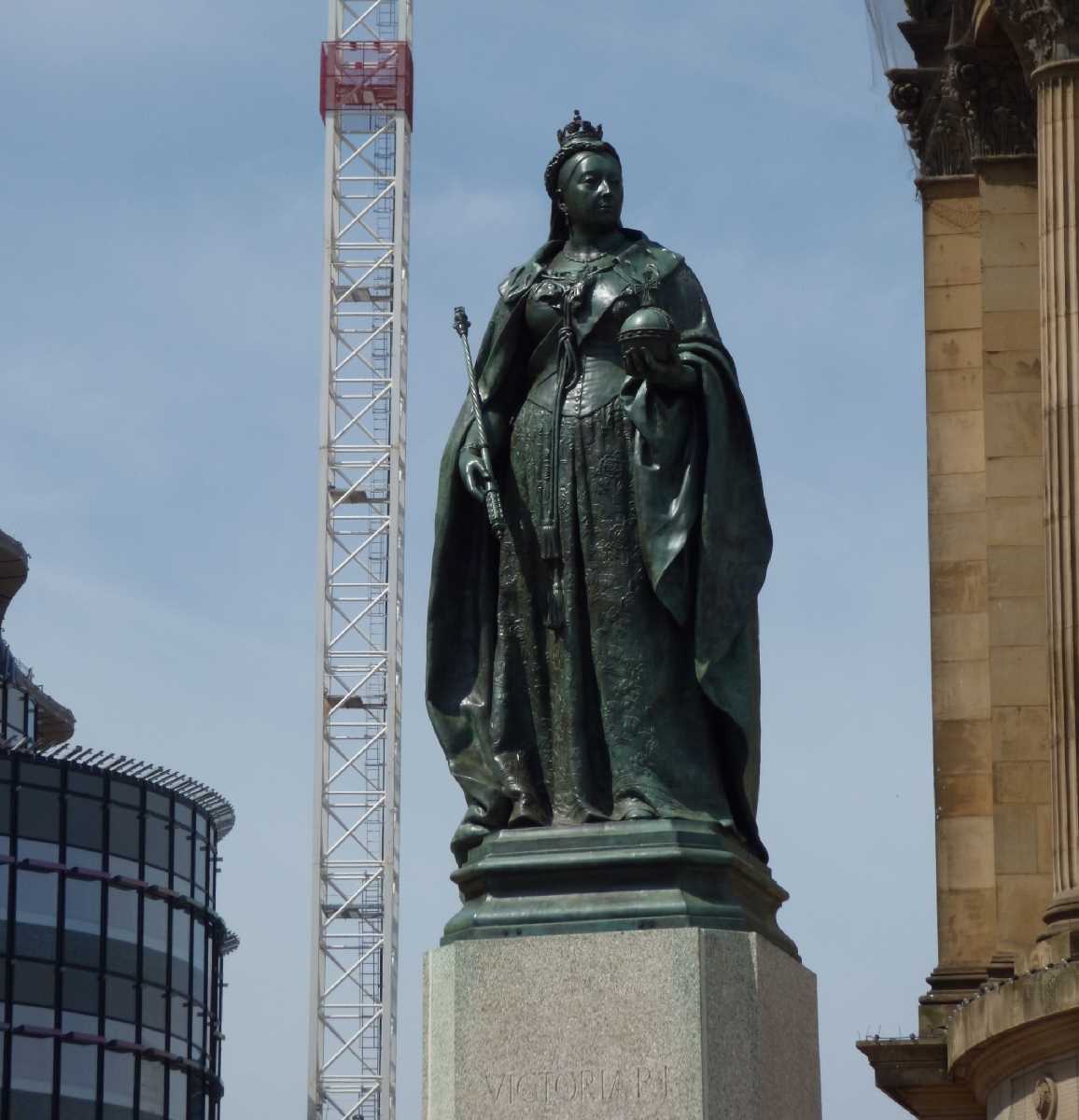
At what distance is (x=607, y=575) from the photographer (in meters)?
14.2

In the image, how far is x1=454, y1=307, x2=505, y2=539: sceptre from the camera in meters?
14.5

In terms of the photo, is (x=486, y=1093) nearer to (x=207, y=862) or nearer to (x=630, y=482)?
(x=630, y=482)

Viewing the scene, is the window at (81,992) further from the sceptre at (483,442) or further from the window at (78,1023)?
the sceptre at (483,442)

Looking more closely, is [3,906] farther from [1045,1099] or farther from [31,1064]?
[1045,1099]

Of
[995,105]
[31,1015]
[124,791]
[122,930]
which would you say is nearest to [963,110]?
[995,105]

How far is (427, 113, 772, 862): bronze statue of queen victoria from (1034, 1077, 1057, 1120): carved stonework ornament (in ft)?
66.1

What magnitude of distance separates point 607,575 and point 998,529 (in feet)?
88.7

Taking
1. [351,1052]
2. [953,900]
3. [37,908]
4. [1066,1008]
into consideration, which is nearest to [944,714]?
[953,900]

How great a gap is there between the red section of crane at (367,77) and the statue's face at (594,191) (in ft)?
300

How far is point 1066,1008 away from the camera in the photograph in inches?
1296

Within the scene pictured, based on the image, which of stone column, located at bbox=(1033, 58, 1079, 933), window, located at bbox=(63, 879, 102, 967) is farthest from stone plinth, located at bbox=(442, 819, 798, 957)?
window, located at bbox=(63, 879, 102, 967)

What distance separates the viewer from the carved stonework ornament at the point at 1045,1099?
110 feet

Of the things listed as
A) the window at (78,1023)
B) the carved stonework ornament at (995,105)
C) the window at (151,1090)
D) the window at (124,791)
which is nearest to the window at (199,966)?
the window at (151,1090)

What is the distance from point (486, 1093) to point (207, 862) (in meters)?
72.9
